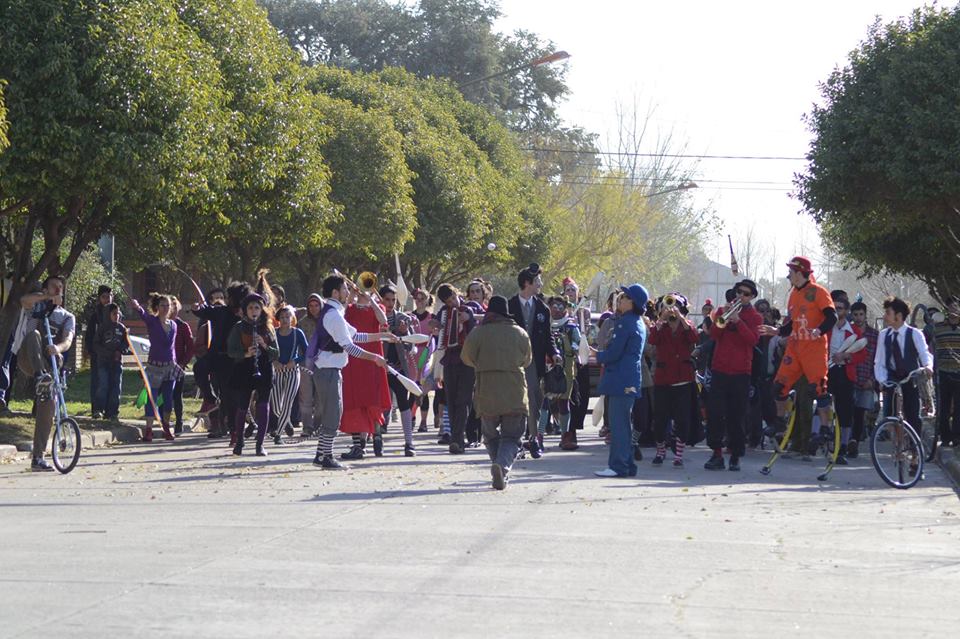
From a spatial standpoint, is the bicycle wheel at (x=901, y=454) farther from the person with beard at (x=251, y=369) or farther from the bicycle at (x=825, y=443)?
the person with beard at (x=251, y=369)

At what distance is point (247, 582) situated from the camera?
7.63 m

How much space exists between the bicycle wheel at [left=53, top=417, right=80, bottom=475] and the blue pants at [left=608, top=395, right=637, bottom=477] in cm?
508

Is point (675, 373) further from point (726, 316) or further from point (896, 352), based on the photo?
point (896, 352)

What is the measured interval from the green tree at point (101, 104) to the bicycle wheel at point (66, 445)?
4.29 metres

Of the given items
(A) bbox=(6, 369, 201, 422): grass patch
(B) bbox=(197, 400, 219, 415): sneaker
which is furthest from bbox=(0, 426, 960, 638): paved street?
(A) bbox=(6, 369, 201, 422): grass patch

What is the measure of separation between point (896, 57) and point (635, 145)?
49.2 metres

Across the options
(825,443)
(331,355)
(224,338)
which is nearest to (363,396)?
(331,355)

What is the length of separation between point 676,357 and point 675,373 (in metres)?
0.17

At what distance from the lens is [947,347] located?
57.5ft

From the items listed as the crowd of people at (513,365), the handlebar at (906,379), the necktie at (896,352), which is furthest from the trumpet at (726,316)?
the necktie at (896,352)

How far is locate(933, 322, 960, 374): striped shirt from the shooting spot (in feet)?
57.1

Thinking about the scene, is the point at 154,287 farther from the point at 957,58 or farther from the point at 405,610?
the point at 405,610

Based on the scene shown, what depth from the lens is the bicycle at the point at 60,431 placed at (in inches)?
541

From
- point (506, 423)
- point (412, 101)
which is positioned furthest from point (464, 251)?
point (506, 423)
